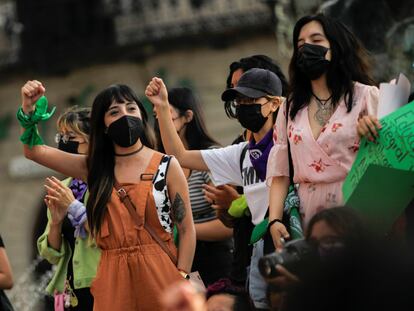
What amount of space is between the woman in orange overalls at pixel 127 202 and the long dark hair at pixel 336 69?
845 millimetres

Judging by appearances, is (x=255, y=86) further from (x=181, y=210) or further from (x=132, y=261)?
(x=132, y=261)

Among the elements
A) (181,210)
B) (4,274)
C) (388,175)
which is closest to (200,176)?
(181,210)

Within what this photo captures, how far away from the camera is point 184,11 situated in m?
23.7

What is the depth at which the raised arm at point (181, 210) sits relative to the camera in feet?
21.0

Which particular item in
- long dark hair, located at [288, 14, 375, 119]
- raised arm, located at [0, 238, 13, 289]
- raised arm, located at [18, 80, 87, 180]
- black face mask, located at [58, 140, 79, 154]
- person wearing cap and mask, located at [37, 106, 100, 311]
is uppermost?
long dark hair, located at [288, 14, 375, 119]

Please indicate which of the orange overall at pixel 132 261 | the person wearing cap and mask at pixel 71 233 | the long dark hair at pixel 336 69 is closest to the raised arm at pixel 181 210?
the orange overall at pixel 132 261

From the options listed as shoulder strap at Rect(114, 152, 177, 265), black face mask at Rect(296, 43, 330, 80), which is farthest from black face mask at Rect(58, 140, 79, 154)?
black face mask at Rect(296, 43, 330, 80)

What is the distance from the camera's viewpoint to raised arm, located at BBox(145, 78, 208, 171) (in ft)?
21.5

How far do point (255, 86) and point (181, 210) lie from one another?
2.39ft

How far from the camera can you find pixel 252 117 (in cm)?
647

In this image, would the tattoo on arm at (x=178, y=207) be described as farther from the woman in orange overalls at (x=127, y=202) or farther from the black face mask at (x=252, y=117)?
the black face mask at (x=252, y=117)

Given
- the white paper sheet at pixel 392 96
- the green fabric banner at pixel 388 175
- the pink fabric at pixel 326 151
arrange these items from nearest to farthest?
the green fabric banner at pixel 388 175 < the white paper sheet at pixel 392 96 < the pink fabric at pixel 326 151

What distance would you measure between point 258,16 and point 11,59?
15.2ft

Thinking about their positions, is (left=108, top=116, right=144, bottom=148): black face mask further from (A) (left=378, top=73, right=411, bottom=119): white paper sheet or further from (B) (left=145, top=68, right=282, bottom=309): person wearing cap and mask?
(A) (left=378, top=73, right=411, bottom=119): white paper sheet
